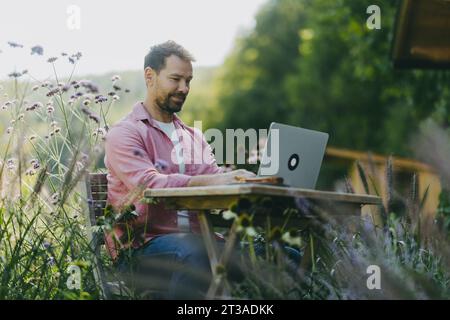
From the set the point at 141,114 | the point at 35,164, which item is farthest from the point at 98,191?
the point at 141,114

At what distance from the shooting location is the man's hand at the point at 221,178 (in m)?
3.95

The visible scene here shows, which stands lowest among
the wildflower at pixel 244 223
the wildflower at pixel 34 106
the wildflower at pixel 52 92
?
the wildflower at pixel 244 223

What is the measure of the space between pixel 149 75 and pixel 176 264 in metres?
1.24

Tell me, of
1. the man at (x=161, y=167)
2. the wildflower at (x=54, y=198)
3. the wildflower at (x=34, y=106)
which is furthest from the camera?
the wildflower at (x=34, y=106)

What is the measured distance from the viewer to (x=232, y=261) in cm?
389

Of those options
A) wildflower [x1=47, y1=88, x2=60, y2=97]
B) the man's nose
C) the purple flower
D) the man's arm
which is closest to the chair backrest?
the man's arm

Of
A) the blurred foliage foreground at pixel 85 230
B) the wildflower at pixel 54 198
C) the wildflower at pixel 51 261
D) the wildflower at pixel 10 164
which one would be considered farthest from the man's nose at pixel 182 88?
the wildflower at pixel 51 261

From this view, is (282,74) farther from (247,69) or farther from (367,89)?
(367,89)

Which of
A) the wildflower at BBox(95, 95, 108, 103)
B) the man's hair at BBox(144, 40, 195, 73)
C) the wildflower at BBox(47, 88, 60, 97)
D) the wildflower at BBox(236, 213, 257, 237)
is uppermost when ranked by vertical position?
the man's hair at BBox(144, 40, 195, 73)

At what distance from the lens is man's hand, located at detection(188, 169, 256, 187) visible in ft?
13.0

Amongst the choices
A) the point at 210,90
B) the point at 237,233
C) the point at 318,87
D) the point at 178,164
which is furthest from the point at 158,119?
the point at 210,90

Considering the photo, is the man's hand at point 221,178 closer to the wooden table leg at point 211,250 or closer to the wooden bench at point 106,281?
the wooden table leg at point 211,250

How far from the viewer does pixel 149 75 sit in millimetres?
4781

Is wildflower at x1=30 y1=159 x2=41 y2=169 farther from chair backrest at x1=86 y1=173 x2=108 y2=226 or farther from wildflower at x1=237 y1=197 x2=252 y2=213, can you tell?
wildflower at x1=237 y1=197 x2=252 y2=213
